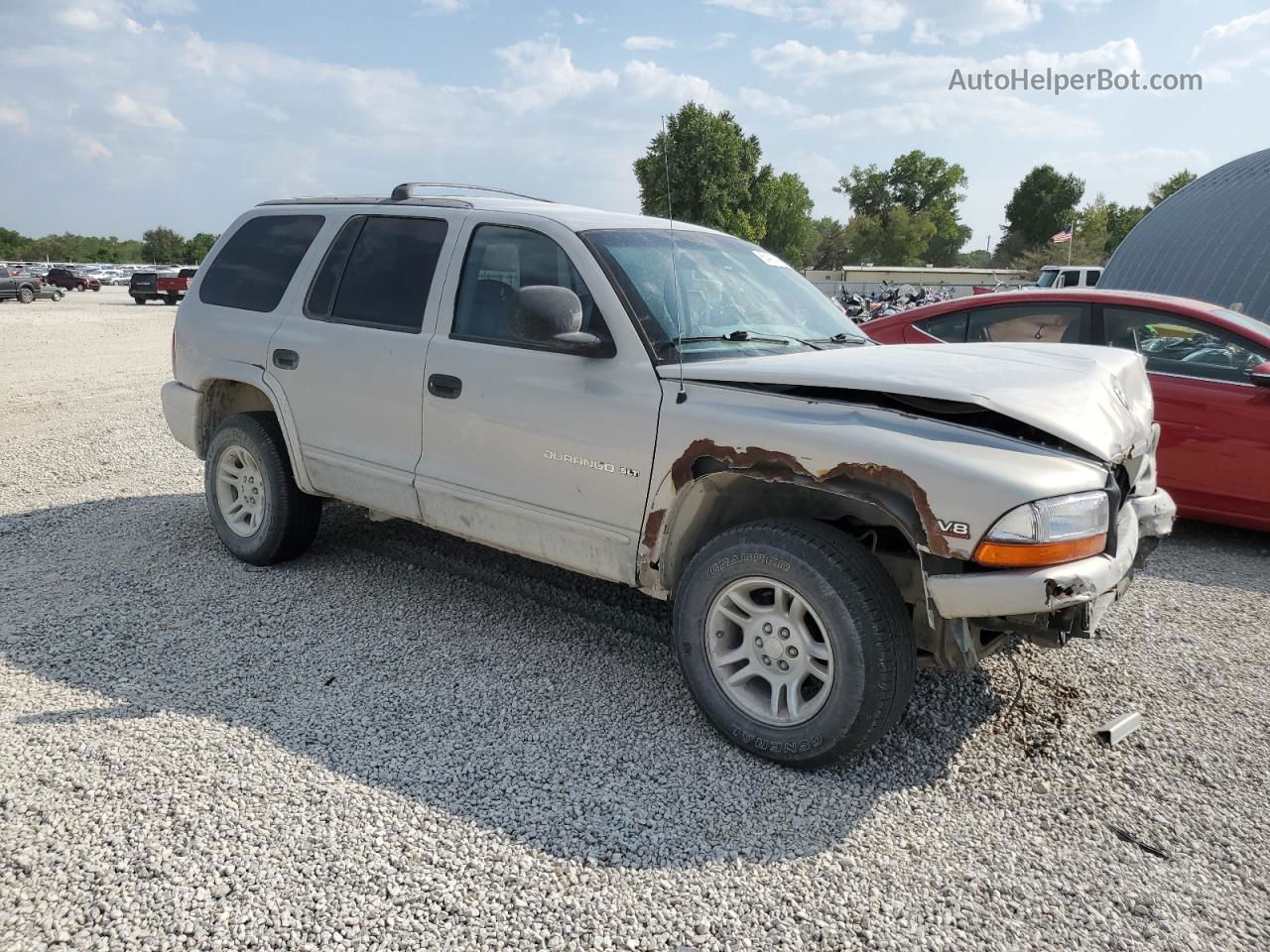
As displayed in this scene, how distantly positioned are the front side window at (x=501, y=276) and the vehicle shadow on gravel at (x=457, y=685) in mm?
1437

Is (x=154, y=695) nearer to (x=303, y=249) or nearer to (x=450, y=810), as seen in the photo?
(x=450, y=810)

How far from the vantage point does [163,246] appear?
110312mm

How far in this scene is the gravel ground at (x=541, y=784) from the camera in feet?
8.44

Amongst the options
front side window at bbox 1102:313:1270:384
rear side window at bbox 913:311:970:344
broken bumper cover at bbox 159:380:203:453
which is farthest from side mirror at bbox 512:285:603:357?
front side window at bbox 1102:313:1270:384

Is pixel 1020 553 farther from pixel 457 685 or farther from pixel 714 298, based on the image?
pixel 457 685

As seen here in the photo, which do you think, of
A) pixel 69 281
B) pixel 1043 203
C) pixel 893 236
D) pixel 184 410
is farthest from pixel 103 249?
pixel 184 410

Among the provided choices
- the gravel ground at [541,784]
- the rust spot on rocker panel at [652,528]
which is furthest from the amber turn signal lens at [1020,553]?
the rust spot on rocker panel at [652,528]

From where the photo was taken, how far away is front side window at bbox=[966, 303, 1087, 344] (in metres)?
6.42

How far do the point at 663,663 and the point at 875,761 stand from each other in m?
1.08

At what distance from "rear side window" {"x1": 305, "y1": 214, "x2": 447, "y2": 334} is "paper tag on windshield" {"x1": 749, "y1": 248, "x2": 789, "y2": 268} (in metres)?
1.53

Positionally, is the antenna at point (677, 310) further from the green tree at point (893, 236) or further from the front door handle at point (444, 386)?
the green tree at point (893, 236)

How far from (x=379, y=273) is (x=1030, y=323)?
4483 millimetres

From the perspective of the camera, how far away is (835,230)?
102875 mm

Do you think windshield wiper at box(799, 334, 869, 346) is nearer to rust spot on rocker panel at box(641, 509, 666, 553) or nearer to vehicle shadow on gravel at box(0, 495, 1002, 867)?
rust spot on rocker panel at box(641, 509, 666, 553)
